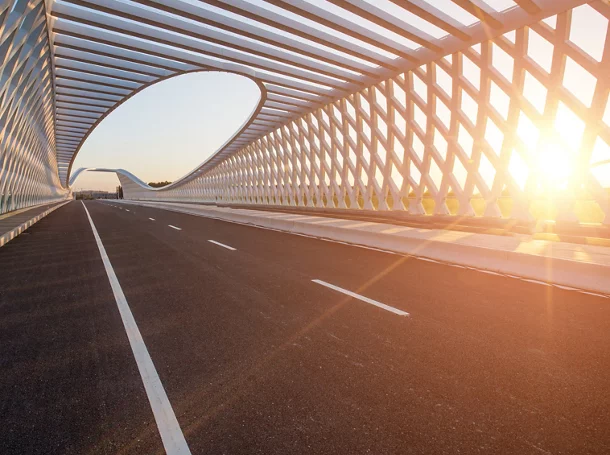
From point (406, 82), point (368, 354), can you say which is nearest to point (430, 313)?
point (368, 354)

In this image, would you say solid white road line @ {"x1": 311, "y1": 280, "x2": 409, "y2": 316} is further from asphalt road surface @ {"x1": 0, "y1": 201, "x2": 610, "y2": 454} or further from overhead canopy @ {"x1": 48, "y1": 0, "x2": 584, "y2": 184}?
overhead canopy @ {"x1": 48, "y1": 0, "x2": 584, "y2": 184}

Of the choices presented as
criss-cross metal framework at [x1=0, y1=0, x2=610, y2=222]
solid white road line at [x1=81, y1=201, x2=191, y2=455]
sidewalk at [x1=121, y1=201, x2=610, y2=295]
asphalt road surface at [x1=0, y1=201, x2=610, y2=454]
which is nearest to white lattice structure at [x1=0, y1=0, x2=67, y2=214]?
criss-cross metal framework at [x1=0, y1=0, x2=610, y2=222]

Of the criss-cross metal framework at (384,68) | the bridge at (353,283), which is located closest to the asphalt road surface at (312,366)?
the bridge at (353,283)

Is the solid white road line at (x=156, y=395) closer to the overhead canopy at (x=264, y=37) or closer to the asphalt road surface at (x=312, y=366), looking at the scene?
the asphalt road surface at (x=312, y=366)

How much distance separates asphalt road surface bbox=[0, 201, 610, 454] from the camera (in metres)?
2.50

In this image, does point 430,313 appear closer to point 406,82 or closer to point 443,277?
point 443,277

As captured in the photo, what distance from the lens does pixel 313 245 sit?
12.3m

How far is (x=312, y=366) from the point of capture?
3.51 m

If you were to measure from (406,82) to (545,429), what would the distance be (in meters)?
17.9

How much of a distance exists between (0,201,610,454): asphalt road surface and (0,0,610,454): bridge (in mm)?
23

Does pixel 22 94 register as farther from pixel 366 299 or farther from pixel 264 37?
pixel 366 299

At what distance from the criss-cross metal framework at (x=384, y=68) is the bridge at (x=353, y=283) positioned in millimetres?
98

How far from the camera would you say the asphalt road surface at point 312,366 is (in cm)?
250

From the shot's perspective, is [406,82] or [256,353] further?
[406,82]
